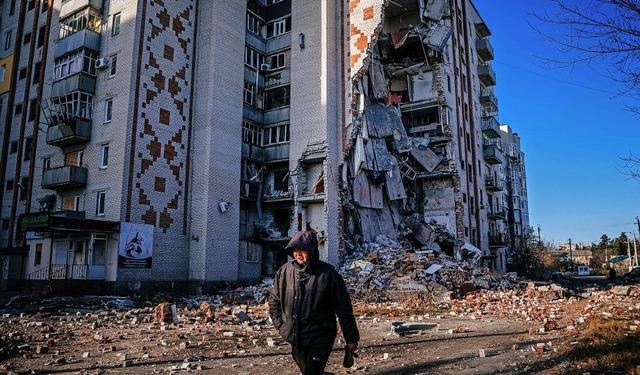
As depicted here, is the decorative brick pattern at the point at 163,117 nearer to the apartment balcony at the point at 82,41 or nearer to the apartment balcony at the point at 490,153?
the apartment balcony at the point at 82,41

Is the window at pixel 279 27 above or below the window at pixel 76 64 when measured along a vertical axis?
above

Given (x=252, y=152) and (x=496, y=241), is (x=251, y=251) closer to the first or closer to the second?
(x=252, y=152)

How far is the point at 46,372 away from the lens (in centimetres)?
700

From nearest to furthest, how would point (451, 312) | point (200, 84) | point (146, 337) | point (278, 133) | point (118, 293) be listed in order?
point (146, 337), point (451, 312), point (118, 293), point (200, 84), point (278, 133)

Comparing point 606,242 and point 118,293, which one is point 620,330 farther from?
point 606,242

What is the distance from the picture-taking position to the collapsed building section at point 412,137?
2688cm

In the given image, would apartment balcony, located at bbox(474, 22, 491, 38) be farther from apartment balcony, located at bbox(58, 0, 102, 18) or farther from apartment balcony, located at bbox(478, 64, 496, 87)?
apartment balcony, located at bbox(58, 0, 102, 18)

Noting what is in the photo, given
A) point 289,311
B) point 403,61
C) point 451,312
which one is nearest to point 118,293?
point 451,312

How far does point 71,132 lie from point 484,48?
3336 cm

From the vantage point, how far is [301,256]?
4.52 m

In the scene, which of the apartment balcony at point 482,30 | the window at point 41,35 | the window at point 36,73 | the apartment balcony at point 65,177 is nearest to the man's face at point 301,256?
the apartment balcony at point 65,177

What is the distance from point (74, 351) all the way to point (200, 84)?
1917 cm

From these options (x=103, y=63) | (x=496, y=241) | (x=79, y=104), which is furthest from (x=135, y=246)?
(x=496, y=241)

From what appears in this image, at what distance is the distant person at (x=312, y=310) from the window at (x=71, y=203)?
2248 centimetres
